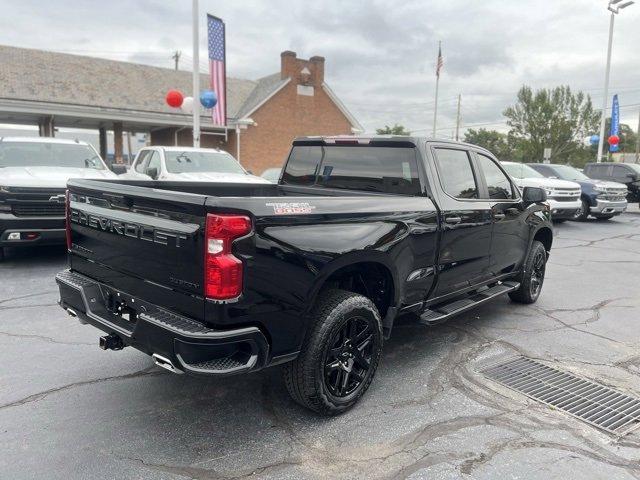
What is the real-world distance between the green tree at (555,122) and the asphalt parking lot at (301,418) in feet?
140

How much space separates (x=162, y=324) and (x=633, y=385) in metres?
3.63

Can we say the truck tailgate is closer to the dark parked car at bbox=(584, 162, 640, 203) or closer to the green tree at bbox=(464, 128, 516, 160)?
the dark parked car at bbox=(584, 162, 640, 203)

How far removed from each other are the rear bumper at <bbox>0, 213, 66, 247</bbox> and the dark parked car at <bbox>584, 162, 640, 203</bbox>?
17799mm

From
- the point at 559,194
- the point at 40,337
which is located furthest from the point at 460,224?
the point at 559,194

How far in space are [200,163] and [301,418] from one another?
25.9 ft

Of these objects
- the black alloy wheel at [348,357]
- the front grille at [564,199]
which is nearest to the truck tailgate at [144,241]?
the black alloy wheel at [348,357]

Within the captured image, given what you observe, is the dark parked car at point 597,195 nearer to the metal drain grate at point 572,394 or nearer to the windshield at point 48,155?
the metal drain grate at point 572,394

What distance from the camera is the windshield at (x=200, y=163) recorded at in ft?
32.8

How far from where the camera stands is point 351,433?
314 cm

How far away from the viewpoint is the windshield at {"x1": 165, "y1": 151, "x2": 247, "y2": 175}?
393 inches

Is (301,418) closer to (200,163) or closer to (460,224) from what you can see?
(460,224)

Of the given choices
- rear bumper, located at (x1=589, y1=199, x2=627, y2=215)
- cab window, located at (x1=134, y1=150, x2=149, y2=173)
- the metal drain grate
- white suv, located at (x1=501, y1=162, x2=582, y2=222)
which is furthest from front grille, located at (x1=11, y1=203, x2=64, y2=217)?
rear bumper, located at (x1=589, y1=199, x2=627, y2=215)

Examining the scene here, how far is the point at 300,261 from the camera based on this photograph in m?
2.89

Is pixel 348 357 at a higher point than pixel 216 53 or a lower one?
lower
